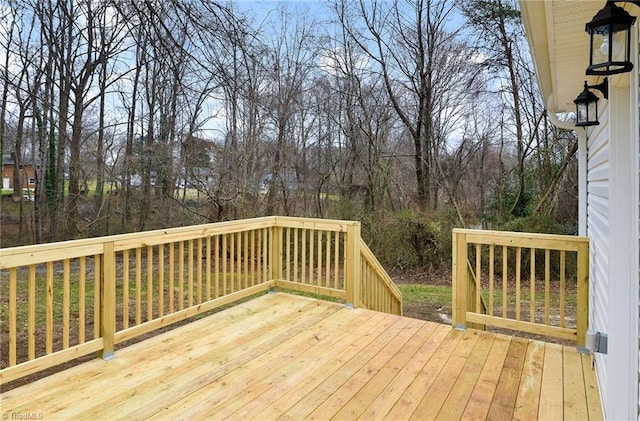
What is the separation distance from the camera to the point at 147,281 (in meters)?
3.87

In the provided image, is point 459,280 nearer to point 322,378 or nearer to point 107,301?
point 322,378

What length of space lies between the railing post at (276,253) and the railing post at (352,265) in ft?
2.90

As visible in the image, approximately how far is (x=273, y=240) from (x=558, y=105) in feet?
11.2

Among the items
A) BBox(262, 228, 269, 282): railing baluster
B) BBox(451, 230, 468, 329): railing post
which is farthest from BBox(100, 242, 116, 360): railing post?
BBox(451, 230, 468, 329): railing post

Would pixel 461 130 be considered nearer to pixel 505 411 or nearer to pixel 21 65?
pixel 505 411

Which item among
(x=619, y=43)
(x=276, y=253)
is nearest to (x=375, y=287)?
(x=276, y=253)

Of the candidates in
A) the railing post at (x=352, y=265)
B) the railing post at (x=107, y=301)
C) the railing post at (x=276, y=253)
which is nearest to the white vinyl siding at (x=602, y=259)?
the railing post at (x=352, y=265)

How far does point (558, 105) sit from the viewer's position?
408cm

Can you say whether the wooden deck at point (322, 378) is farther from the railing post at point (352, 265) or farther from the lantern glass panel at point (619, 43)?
the lantern glass panel at point (619, 43)

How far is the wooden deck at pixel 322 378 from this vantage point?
90.2 inches

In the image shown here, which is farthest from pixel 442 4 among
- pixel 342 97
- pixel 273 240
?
pixel 273 240

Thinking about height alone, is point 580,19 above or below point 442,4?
below

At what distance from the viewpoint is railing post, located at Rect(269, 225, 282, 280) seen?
4656 millimetres

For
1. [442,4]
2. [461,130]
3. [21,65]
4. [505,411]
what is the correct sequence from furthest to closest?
[461,130], [442,4], [21,65], [505,411]
